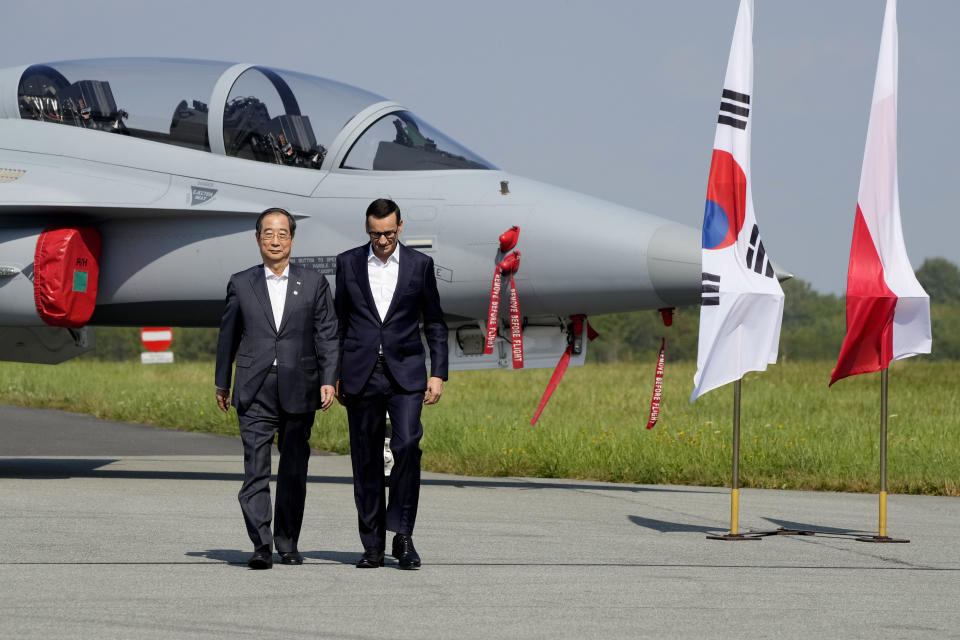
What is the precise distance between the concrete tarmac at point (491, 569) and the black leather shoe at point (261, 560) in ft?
0.25

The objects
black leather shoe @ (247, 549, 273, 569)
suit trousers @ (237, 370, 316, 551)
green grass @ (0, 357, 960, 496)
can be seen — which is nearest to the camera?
black leather shoe @ (247, 549, 273, 569)

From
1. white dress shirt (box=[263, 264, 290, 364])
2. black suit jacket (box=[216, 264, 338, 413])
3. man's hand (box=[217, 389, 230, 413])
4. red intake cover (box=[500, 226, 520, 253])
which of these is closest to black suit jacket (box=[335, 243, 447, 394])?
black suit jacket (box=[216, 264, 338, 413])

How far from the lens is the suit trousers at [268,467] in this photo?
639 cm

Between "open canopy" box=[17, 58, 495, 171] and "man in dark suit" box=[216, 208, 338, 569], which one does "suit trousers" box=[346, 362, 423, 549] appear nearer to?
"man in dark suit" box=[216, 208, 338, 569]

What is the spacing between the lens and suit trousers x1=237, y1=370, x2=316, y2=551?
6.39m

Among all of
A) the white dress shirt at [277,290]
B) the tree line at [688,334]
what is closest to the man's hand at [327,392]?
the white dress shirt at [277,290]

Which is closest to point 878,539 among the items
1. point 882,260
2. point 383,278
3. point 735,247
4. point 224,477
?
point 882,260

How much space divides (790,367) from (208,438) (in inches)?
678

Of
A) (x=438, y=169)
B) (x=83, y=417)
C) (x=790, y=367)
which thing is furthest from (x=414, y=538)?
(x=790, y=367)

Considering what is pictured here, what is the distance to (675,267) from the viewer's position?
916cm

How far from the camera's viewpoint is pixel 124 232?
10.3 meters

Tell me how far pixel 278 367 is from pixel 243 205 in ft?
12.3

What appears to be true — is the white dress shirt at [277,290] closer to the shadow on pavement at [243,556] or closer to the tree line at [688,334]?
the shadow on pavement at [243,556]

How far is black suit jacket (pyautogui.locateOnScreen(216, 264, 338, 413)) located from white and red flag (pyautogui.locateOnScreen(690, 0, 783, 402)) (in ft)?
7.49
